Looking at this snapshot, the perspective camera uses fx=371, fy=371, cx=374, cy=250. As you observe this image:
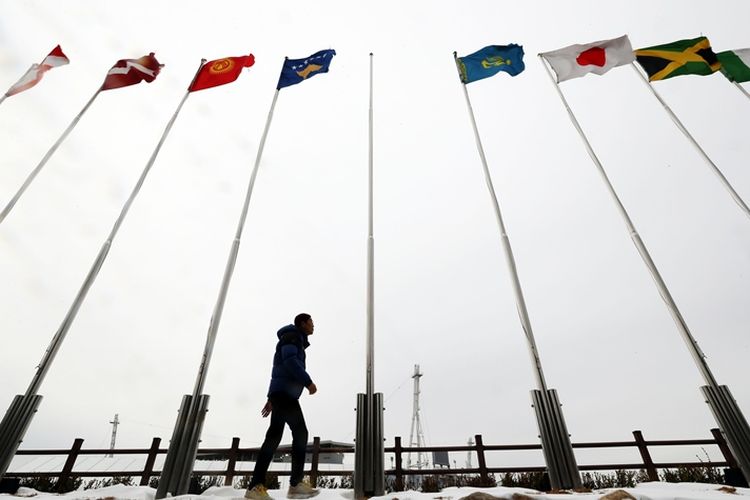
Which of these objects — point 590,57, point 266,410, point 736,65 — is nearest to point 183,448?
point 266,410

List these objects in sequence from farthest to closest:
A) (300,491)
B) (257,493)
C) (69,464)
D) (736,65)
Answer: (736,65), (69,464), (300,491), (257,493)

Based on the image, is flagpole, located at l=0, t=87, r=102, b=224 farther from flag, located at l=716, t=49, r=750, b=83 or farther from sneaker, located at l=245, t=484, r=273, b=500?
flag, located at l=716, t=49, r=750, b=83

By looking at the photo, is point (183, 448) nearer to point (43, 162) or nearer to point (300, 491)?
point (300, 491)

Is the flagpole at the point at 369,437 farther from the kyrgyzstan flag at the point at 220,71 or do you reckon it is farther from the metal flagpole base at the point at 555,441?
the kyrgyzstan flag at the point at 220,71

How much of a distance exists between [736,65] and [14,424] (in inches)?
572

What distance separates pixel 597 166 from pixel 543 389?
15.4ft

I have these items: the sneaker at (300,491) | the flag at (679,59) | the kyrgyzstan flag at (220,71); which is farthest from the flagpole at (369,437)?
the flag at (679,59)

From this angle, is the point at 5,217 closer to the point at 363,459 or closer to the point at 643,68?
the point at 363,459

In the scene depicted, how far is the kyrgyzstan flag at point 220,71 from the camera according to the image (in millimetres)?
9086

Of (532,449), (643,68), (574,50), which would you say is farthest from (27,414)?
(643,68)

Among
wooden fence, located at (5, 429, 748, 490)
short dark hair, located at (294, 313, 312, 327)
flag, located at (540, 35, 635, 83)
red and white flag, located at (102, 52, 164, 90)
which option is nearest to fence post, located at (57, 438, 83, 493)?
wooden fence, located at (5, 429, 748, 490)

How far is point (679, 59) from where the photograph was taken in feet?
26.8

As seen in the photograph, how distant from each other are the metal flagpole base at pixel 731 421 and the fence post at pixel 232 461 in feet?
24.7

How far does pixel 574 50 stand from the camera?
8.53 meters
